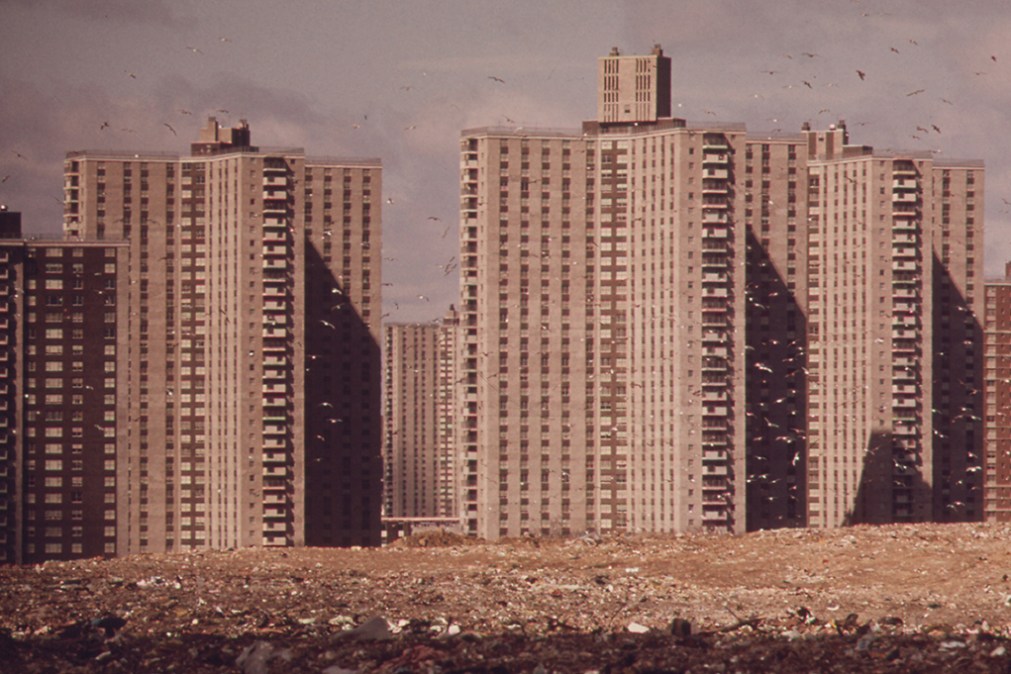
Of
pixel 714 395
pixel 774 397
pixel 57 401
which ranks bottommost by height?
pixel 57 401

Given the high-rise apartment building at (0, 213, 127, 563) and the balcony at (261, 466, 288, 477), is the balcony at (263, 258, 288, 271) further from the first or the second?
the balcony at (261, 466, 288, 477)

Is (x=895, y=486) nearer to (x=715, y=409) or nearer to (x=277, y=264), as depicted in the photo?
(x=715, y=409)

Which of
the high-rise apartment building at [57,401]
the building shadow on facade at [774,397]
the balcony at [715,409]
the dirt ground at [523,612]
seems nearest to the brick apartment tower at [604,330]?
the balcony at [715,409]

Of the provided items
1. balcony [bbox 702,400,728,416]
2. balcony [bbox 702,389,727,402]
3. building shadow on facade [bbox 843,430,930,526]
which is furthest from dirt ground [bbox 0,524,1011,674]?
building shadow on facade [bbox 843,430,930,526]

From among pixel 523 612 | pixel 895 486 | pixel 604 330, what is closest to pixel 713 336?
pixel 604 330

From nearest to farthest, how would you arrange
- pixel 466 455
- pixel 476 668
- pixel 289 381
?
pixel 476 668 < pixel 466 455 < pixel 289 381

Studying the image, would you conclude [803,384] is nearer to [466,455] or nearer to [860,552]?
[466,455]

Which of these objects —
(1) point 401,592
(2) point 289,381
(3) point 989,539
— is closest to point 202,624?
(1) point 401,592
